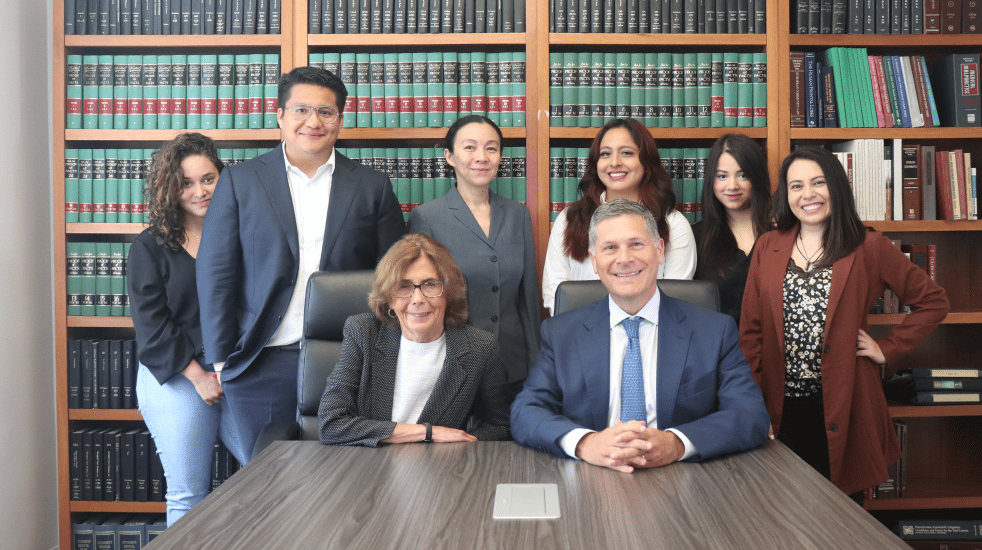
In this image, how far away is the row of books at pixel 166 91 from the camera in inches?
113

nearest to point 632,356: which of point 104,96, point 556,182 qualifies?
point 556,182

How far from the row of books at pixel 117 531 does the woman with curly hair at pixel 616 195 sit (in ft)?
6.35

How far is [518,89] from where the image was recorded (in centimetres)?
288

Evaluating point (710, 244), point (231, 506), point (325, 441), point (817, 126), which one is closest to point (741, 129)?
point (817, 126)

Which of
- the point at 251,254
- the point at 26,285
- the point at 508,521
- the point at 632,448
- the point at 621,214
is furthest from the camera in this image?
the point at 26,285

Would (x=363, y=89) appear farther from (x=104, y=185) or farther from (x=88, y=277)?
(x=88, y=277)

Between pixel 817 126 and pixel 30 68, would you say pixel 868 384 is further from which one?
pixel 30 68

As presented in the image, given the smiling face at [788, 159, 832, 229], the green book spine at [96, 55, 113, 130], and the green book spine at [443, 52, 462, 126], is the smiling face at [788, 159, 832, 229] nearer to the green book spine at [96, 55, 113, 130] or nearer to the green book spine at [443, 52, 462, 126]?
the green book spine at [443, 52, 462, 126]

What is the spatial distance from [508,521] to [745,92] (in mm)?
2341

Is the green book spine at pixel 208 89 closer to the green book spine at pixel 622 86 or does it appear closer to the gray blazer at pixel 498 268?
the gray blazer at pixel 498 268

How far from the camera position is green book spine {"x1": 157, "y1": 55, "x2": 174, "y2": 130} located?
287 cm

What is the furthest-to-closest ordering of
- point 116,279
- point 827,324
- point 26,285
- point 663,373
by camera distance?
point 116,279
point 26,285
point 827,324
point 663,373

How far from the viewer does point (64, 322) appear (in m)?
2.86

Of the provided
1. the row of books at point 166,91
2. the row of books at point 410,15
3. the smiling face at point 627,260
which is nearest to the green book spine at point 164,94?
the row of books at point 166,91
